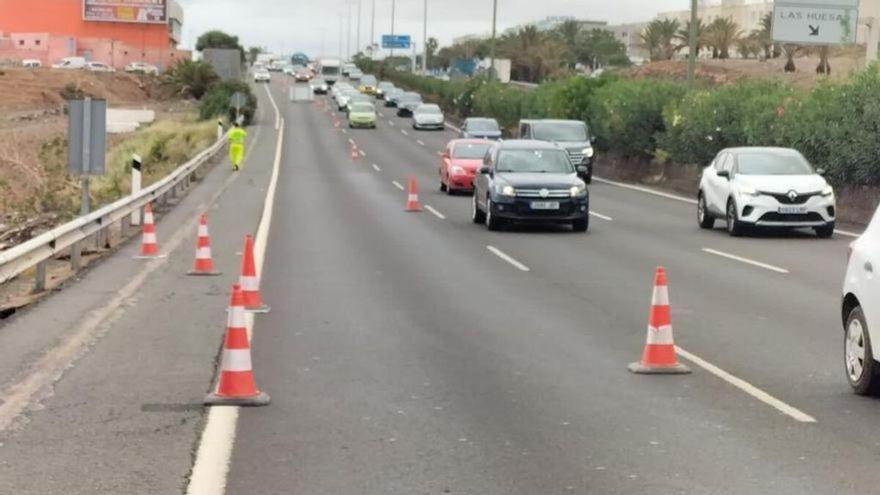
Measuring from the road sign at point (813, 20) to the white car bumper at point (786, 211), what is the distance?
25.1m

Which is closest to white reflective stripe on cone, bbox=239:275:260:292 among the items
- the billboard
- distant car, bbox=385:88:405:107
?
distant car, bbox=385:88:405:107

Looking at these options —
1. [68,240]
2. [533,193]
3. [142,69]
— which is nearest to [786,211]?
[533,193]

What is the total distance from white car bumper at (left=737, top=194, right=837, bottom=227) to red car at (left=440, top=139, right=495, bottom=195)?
12596mm

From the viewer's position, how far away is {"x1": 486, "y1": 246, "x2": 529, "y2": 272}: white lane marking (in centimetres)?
1819

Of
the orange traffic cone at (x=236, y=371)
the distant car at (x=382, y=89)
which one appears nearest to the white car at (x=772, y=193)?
the orange traffic cone at (x=236, y=371)

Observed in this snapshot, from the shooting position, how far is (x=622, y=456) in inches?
294

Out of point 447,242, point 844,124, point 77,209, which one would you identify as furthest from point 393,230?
point 844,124

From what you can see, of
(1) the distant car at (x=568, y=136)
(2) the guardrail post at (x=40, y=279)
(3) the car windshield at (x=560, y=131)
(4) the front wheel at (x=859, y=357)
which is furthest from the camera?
(3) the car windshield at (x=560, y=131)

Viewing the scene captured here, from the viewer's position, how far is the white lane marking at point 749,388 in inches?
340

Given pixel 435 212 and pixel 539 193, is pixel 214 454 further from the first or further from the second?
pixel 435 212

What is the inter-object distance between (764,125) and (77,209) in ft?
52.5

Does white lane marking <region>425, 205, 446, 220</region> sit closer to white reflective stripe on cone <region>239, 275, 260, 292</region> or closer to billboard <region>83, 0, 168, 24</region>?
white reflective stripe on cone <region>239, 275, 260, 292</region>

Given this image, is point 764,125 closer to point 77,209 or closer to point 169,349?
point 77,209

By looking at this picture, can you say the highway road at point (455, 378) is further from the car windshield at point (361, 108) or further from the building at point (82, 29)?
the building at point (82, 29)
